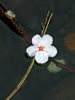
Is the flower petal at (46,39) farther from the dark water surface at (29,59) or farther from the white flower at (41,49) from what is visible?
the dark water surface at (29,59)

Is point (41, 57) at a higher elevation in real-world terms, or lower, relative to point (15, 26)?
lower

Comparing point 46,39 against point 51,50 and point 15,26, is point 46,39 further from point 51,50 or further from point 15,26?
point 15,26

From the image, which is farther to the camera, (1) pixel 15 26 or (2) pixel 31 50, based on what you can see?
(1) pixel 15 26

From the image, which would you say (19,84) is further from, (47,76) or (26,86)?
(47,76)

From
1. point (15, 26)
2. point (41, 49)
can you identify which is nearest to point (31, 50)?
point (41, 49)

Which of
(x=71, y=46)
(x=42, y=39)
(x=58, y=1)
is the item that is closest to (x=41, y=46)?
(x=42, y=39)

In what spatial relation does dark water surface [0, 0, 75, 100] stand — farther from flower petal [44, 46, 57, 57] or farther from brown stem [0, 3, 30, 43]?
flower petal [44, 46, 57, 57]
